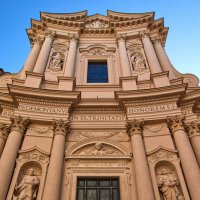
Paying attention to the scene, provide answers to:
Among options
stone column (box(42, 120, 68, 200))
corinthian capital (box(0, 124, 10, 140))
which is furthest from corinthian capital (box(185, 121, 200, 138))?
corinthian capital (box(0, 124, 10, 140))

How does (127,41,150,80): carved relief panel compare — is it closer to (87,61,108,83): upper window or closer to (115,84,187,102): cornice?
(87,61,108,83): upper window

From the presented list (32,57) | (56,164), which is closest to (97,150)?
(56,164)

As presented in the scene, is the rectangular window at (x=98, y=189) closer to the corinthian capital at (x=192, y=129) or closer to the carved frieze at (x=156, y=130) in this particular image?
the carved frieze at (x=156, y=130)

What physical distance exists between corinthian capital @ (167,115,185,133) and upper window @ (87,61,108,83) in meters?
5.33

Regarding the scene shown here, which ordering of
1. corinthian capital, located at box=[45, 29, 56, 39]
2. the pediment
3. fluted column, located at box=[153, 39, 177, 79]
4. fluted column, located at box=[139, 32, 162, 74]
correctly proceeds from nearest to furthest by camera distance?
the pediment < fluted column, located at box=[139, 32, 162, 74] < fluted column, located at box=[153, 39, 177, 79] < corinthian capital, located at box=[45, 29, 56, 39]

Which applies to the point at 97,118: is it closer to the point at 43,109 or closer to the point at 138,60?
the point at 43,109

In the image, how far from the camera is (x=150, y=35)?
746 inches

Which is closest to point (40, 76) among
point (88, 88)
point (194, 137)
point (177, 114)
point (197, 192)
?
point (88, 88)

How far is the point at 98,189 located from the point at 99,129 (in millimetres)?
2953

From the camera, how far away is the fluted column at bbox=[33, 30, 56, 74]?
15.3m

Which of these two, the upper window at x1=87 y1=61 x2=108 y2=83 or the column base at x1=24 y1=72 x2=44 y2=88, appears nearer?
the column base at x1=24 y1=72 x2=44 y2=88

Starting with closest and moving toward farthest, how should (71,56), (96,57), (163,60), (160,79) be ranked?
(160,79) < (163,60) < (71,56) < (96,57)

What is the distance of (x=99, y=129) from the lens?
12.6 m

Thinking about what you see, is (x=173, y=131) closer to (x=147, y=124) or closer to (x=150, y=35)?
(x=147, y=124)
